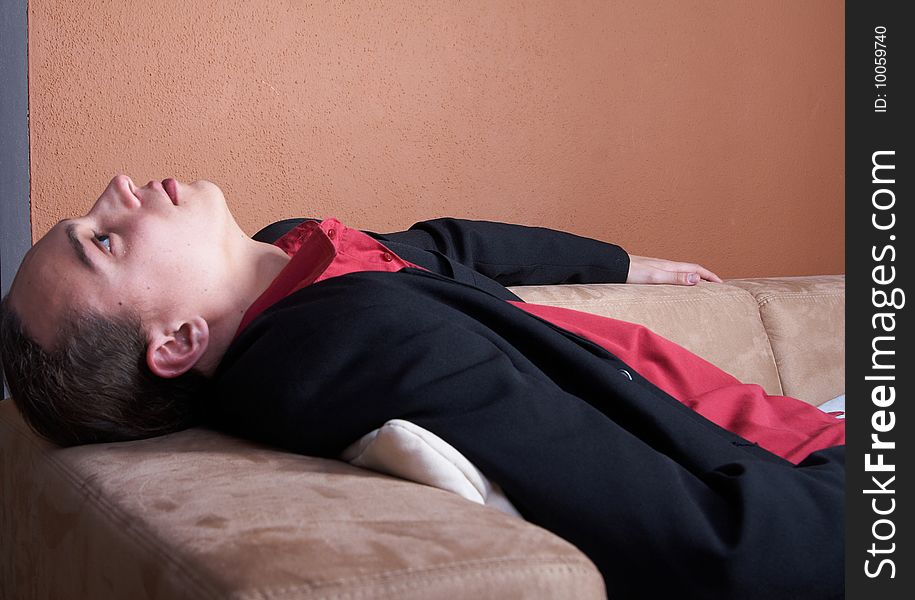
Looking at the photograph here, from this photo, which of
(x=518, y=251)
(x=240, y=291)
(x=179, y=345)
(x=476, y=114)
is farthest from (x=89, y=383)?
(x=476, y=114)

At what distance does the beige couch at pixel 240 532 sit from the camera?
718mm

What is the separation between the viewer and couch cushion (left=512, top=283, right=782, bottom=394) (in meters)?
2.00

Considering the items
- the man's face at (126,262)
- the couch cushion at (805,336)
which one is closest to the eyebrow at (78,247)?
the man's face at (126,262)

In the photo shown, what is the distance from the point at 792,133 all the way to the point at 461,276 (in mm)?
2349

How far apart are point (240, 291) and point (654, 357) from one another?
728 mm

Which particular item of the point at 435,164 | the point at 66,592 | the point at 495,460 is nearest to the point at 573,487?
the point at 495,460

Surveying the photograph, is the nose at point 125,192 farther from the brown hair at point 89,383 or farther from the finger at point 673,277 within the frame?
the finger at point 673,277

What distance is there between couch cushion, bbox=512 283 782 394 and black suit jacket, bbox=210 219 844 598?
0.78 m

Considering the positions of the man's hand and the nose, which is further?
the man's hand

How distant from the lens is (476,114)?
2.79m

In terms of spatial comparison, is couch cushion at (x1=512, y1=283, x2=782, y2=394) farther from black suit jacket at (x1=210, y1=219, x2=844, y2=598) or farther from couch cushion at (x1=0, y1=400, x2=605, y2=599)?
couch cushion at (x1=0, y1=400, x2=605, y2=599)

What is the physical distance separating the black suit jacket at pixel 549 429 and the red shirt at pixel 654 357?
0.44 feet

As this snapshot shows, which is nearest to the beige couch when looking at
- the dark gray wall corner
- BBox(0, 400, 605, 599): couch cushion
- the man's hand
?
BBox(0, 400, 605, 599): couch cushion

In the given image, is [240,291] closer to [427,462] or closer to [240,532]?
[427,462]
